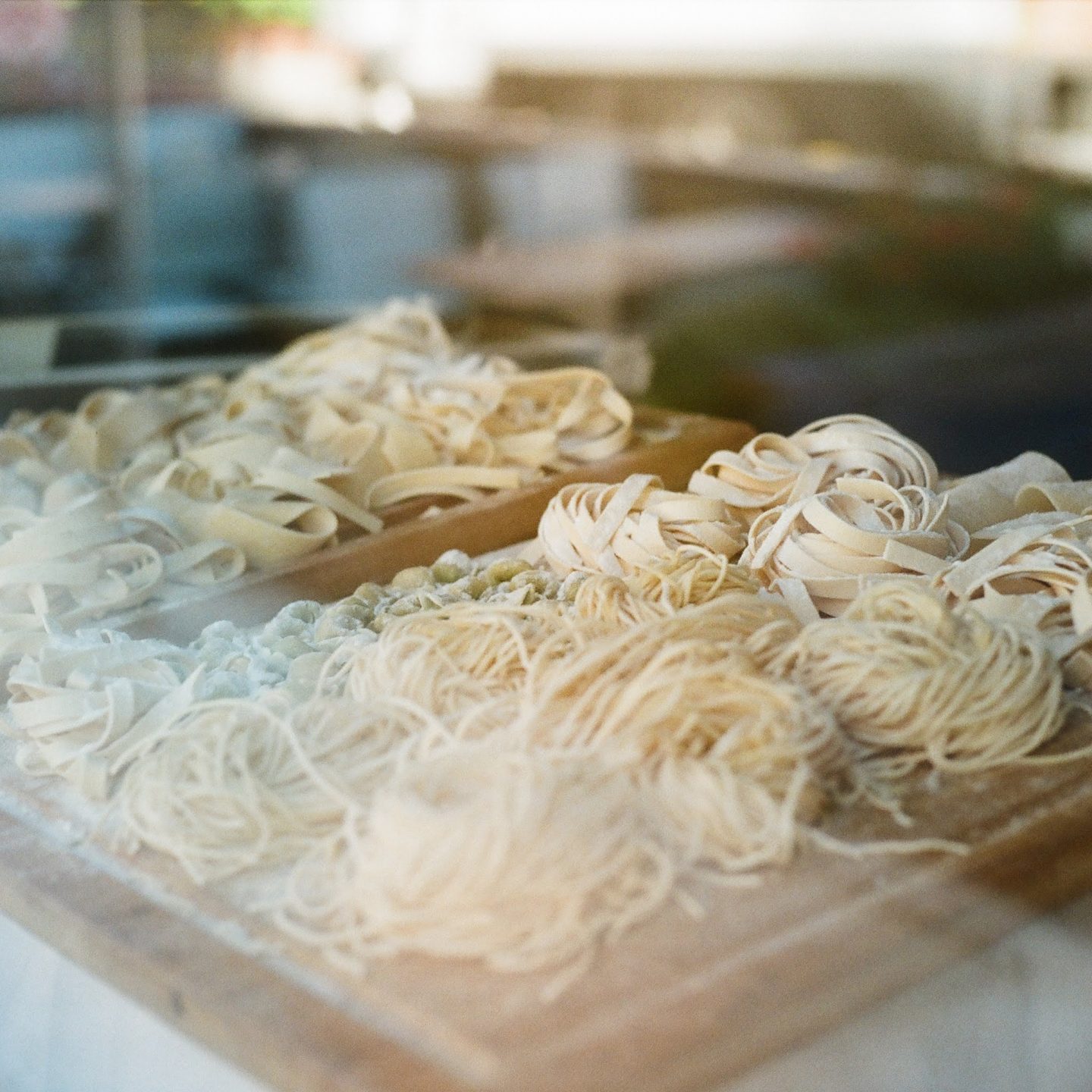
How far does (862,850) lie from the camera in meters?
1.08

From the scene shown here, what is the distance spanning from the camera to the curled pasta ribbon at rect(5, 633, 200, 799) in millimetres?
1261

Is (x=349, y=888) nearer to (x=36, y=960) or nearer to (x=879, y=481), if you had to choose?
(x=36, y=960)

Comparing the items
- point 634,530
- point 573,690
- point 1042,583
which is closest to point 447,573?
point 634,530

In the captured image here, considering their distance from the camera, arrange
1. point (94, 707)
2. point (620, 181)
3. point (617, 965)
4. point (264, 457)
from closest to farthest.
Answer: point (617, 965), point (94, 707), point (264, 457), point (620, 181)

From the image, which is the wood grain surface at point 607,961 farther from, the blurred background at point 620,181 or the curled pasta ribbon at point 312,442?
the blurred background at point 620,181

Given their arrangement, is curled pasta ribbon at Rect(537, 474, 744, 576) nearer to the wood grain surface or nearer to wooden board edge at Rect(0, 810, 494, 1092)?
the wood grain surface

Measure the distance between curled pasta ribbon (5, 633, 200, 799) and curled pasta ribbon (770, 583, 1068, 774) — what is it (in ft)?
1.75

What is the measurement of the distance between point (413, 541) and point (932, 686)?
73 centimetres

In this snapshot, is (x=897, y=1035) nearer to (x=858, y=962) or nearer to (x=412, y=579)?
(x=858, y=962)

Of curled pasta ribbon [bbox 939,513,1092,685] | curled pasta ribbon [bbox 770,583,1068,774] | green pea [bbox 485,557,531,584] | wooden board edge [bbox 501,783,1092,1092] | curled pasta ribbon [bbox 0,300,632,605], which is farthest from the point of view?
curled pasta ribbon [bbox 0,300,632,605]

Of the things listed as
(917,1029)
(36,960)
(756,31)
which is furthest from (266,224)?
(917,1029)

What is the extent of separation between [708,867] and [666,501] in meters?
0.54

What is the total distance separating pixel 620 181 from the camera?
4.52 meters

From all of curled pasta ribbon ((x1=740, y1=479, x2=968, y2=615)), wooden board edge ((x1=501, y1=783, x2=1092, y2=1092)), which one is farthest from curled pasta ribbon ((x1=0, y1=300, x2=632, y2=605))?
wooden board edge ((x1=501, y1=783, x2=1092, y2=1092))
